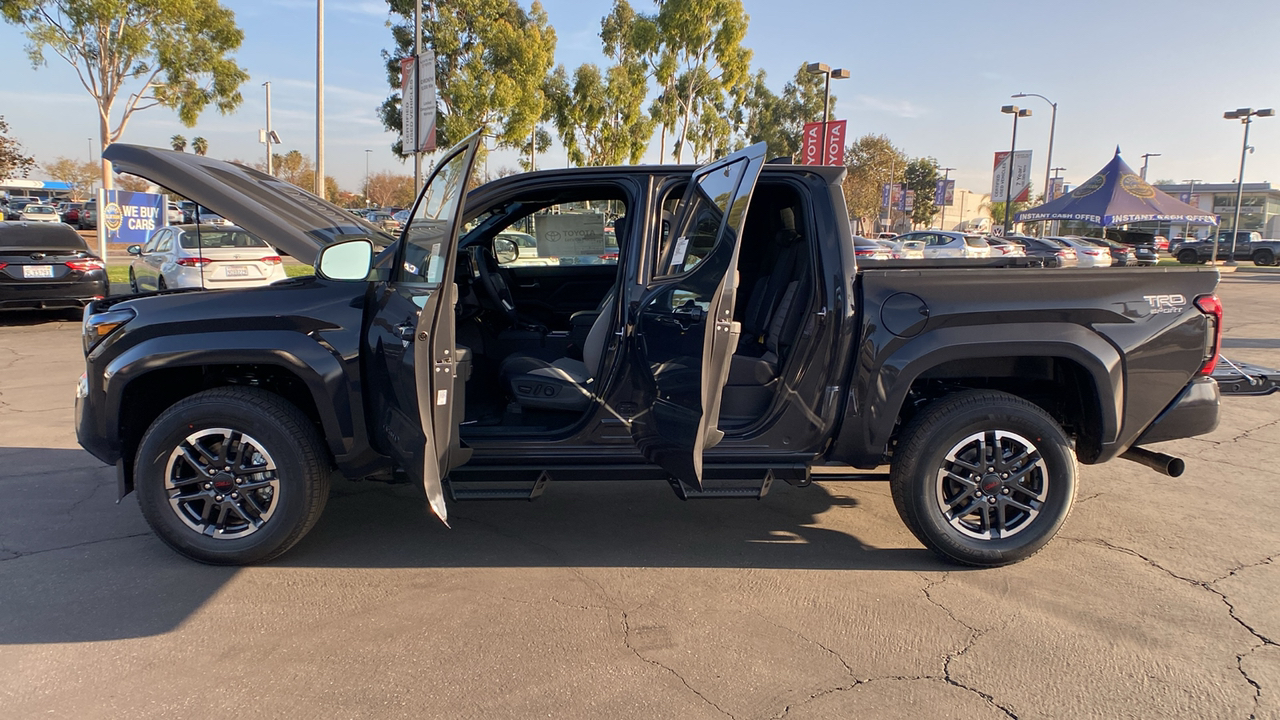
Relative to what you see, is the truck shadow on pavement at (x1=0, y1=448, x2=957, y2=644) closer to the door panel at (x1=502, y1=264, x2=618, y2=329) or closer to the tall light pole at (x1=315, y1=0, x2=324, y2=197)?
the door panel at (x1=502, y1=264, x2=618, y2=329)

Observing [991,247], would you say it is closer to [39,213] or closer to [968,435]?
[968,435]

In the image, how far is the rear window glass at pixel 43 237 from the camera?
1064 cm

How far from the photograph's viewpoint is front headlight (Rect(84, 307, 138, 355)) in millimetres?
3543

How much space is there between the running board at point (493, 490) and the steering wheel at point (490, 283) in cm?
137

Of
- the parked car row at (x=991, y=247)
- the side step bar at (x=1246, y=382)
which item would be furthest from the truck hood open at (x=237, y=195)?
the parked car row at (x=991, y=247)

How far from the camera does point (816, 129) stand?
19047 mm

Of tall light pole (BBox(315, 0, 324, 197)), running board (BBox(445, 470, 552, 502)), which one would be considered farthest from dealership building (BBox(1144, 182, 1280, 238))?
running board (BBox(445, 470, 552, 502))

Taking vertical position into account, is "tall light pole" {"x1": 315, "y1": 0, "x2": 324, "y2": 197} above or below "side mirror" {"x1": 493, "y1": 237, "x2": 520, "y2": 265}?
above

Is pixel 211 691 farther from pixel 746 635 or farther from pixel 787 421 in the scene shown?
pixel 787 421

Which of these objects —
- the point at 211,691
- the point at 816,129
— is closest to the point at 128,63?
the point at 816,129

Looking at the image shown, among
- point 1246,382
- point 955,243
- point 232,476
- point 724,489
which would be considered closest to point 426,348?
point 232,476

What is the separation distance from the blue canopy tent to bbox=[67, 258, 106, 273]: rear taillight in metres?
30.7

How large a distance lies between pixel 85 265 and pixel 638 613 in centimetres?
1131

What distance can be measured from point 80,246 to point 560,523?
34.7ft
